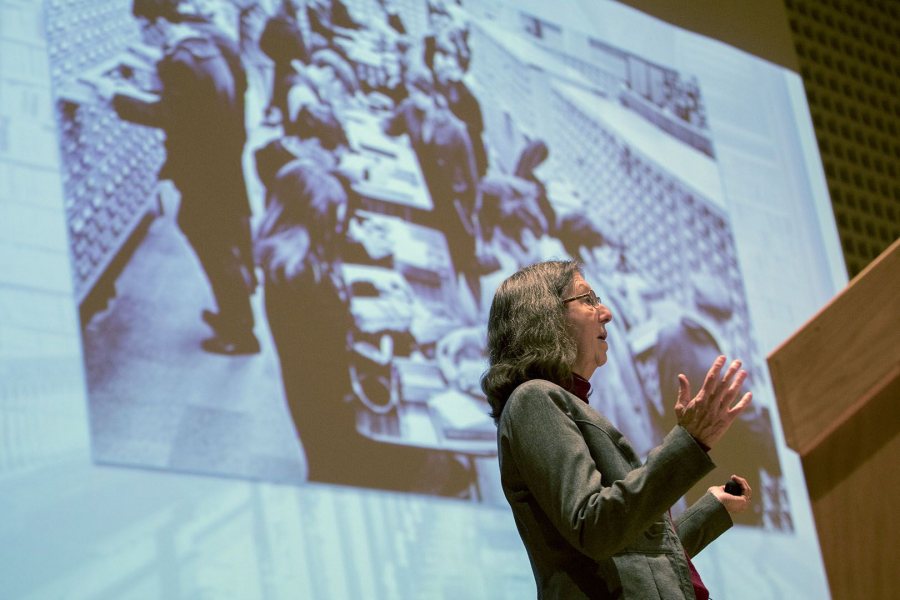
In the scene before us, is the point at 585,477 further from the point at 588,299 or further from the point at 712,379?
the point at 588,299

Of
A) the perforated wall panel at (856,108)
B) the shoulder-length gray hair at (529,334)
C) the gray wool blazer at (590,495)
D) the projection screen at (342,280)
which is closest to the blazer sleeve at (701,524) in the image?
the gray wool blazer at (590,495)

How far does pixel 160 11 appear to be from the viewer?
8.90ft

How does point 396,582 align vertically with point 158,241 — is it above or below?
below

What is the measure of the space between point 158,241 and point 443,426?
0.82 m

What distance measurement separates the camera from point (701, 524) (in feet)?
4.99

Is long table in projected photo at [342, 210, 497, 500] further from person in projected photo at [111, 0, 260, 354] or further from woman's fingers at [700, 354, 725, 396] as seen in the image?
woman's fingers at [700, 354, 725, 396]

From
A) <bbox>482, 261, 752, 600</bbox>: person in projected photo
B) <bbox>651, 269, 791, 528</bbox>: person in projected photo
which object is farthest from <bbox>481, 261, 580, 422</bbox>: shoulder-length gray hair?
<bbox>651, 269, 791, 528</bbox>: person in projected photo

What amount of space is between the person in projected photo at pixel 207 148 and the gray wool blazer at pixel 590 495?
131 centimetres

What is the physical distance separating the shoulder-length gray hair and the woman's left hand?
0.27m

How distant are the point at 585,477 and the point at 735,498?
32cm

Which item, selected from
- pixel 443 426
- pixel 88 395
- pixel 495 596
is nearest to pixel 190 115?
pixel 88 395

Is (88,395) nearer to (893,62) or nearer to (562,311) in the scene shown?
(562,311)

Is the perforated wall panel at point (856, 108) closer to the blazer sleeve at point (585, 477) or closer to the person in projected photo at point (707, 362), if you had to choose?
the person in projected photo at point (707, 362)

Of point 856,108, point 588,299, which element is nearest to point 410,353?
point 588,299
